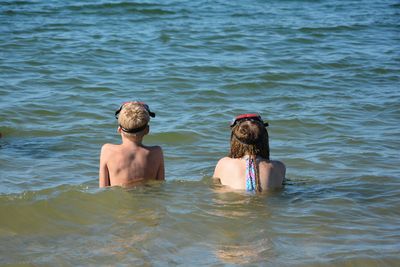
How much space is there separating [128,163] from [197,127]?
9.04ft

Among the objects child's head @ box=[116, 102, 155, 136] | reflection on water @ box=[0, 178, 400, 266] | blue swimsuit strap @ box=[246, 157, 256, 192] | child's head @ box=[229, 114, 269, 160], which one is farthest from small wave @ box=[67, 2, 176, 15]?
blue swimsuit strap @ box=[246, 157, 256, 192]

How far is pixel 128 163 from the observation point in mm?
5648

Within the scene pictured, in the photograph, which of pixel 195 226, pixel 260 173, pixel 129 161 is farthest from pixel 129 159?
pixel 260 173

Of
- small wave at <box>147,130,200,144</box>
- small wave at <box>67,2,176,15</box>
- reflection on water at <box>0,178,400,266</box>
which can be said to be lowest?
reflection on water at <box>0,178,400,266</box>

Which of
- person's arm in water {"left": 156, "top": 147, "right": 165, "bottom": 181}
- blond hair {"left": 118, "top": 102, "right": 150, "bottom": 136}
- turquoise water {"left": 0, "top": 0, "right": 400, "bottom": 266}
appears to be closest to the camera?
turquoise water {"left": 0, "top": 0, "right": 400, "bottom": 266}

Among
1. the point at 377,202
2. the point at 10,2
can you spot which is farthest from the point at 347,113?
the point at 10,2

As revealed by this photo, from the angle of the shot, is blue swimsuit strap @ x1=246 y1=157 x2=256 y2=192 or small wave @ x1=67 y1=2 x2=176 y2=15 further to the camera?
small wave @ x1=67 y1=2 x2=176 y2=15

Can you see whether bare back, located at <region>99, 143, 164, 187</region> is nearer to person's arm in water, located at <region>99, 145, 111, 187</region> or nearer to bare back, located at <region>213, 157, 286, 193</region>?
person's arm in water, located at <region>99, 145, 111, 187</region>

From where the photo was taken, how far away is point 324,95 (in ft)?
32.5

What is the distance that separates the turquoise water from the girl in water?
4.6 inches

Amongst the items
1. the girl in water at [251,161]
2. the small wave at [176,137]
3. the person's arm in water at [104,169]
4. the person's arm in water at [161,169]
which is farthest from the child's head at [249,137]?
the small wave at [176,137]

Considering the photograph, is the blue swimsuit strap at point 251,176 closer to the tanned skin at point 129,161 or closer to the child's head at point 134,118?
the tanned skin at point 129,161

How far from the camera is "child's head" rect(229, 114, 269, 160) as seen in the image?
Result: 5.53m

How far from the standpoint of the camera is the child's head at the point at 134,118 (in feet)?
18.0
